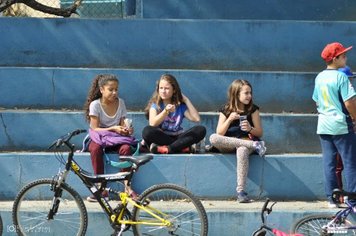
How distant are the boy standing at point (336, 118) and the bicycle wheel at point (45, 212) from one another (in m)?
2.42

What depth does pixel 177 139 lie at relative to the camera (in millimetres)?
7590

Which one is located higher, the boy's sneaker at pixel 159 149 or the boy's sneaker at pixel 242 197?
the boy's sneaker at pixel 159 149

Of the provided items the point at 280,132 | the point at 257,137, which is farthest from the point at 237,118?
the point at 280,132

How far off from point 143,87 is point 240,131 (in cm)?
159

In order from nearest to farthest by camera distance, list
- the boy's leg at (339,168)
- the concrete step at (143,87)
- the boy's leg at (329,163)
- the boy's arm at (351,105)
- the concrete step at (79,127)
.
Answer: the boy's arm at (351,105)
the boy's leg at (329,163)
the boy's leg at (339,168)
the concrete step at (79,127)
the concrete step at (143,87)

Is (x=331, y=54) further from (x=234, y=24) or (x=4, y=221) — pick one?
(x=4, y=221)

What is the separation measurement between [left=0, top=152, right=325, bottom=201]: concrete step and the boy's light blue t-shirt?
670 millimetres

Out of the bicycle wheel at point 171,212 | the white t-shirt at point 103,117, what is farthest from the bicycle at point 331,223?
the white t-shirt at point 103,117

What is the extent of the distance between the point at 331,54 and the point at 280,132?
1409 millimetres

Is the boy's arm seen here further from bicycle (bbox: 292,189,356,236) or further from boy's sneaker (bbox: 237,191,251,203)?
boy's sneaker (bbox: 237,191,251,203)

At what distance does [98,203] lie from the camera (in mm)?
7051

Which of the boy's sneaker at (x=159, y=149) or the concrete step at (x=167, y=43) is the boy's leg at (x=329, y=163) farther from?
the concrete step at (x=167, y=43)

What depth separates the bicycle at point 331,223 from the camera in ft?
20.3

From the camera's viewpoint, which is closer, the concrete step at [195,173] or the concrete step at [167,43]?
the concrete step at [195,173]
